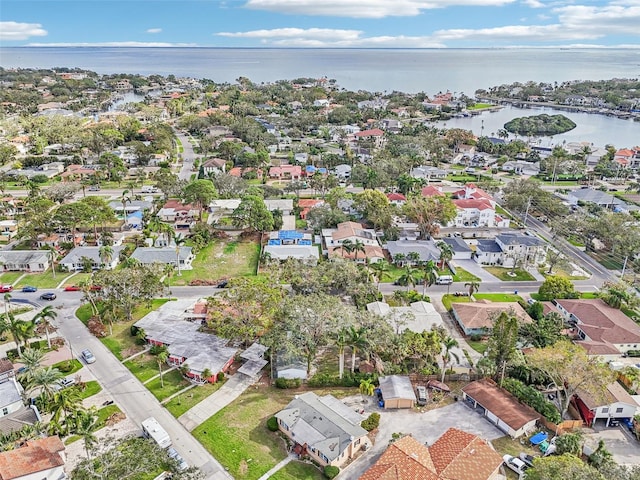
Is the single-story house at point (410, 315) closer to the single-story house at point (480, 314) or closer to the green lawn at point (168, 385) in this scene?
the single-story house at point (480, 314)

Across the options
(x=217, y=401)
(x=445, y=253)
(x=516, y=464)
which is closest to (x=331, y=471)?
(x=217, y=401)

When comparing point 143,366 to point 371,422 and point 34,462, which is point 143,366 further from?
point 371,422

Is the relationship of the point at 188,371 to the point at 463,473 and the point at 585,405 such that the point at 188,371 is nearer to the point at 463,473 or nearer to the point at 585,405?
the point at 463,473

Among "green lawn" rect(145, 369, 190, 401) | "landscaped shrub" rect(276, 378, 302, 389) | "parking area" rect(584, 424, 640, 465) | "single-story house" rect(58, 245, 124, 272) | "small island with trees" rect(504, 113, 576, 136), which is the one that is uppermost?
"small island with trees" rect(504, 113, 576, 136)

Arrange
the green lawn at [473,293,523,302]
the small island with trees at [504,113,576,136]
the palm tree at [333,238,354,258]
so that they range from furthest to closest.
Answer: the small island with trees at [504,113,576,136], the palm tree at [333,238,354,258], the green lawn at [473,293,523,302]

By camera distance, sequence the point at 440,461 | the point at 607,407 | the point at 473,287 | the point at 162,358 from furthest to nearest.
→ the point at 473,287 < the point at 162,358 < the point at 607,407 < the point at 440,461

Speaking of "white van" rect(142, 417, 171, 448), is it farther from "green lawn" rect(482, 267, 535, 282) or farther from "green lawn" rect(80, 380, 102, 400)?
"green lawn" rect(482, 267, 535, 282)

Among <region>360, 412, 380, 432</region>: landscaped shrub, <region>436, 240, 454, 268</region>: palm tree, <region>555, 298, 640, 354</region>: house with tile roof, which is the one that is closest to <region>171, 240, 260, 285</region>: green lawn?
<region>436, 240, 454, 268</region>: palm tree
